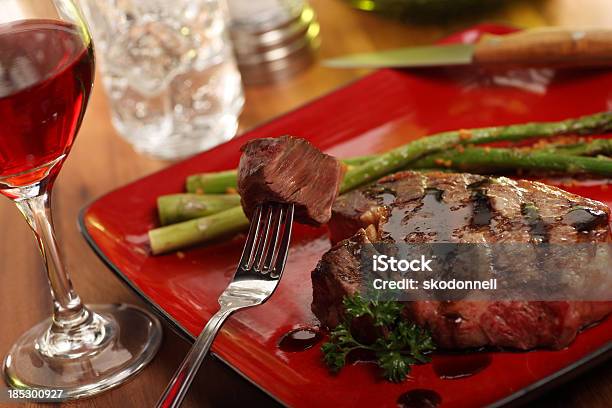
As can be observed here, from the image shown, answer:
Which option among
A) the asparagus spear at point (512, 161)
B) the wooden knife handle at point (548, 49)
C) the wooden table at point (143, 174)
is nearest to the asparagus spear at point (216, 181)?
the asparagus spear at point (512, 161)

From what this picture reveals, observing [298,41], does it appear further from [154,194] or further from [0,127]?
[0,127]

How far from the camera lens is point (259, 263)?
250 cm

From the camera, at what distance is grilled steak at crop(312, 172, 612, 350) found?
2.16 metres

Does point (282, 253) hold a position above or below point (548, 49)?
above

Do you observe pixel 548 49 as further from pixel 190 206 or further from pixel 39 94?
pixel 39 94

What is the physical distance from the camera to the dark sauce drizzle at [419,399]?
6.82ft

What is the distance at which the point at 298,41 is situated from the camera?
4.77 meters

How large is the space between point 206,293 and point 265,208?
38cm

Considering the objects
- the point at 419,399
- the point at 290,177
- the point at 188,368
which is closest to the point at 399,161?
the point at 290,177

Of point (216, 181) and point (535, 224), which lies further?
point (216, 181)

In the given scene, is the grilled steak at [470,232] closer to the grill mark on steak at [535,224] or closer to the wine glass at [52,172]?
the grill mark on steak at [535,224]

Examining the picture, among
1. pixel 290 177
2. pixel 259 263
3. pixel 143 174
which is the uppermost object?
pixel 290 177

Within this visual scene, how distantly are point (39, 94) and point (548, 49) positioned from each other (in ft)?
7.34

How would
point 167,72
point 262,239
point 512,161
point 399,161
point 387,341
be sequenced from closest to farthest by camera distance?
point 387,341 → point 262,239 → point 512,161 → point 399,161 → point 167,72
